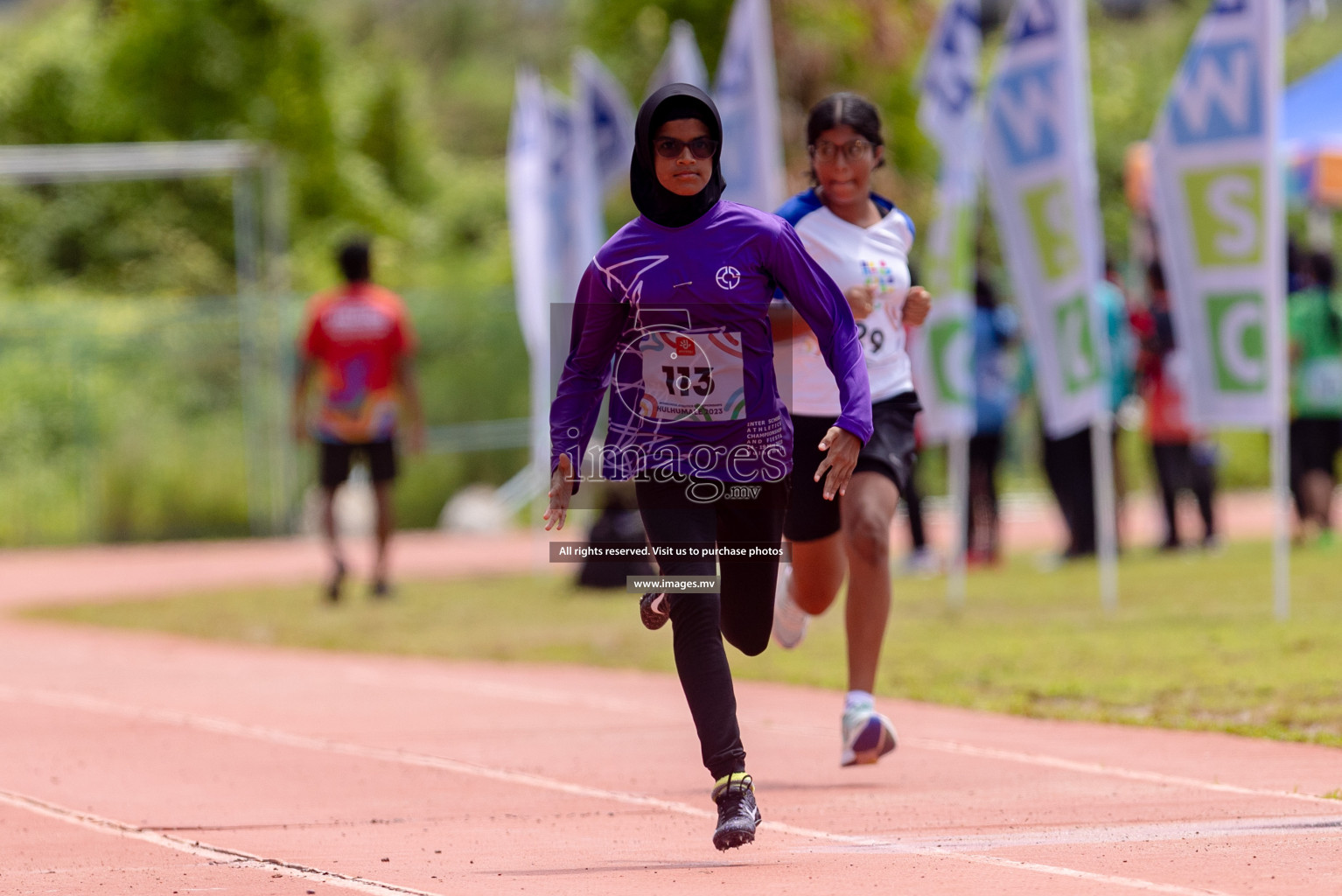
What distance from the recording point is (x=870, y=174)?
22.9ft

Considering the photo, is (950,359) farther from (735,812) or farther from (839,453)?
(735,812)

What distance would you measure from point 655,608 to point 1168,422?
10.9 m

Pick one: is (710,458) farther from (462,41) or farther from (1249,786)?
(462,41)

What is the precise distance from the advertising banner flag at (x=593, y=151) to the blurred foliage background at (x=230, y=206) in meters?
5.10

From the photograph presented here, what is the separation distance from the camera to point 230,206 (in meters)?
32.8

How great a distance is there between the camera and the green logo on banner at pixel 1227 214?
11.0 meters

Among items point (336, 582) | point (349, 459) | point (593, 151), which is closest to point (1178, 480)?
point (593, 151)

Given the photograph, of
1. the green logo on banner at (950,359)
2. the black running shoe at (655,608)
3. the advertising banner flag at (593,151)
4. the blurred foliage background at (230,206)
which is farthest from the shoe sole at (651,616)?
the advertising banner flag at (593,151)

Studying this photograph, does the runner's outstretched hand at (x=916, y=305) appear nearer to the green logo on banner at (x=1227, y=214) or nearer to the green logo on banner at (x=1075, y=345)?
the green logo on banner at (x=1227, y=214)

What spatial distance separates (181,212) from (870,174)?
89.1ft

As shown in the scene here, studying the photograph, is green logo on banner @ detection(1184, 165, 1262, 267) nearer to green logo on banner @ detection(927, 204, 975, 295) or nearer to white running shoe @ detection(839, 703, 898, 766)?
green logo on banner @ detection(927, 204, 975, 295)

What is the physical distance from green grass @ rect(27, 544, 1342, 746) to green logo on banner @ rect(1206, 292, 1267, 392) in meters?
1.21

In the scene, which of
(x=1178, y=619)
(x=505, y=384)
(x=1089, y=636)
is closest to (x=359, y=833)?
(x=1089, y=636)

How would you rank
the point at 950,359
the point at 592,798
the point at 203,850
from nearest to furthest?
the point at 203,850 → the point at 592,798 → the point at 950,359
